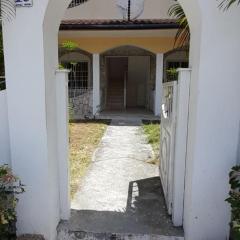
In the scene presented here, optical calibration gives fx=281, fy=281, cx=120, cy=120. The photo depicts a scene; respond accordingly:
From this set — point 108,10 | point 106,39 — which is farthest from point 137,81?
point 108,10

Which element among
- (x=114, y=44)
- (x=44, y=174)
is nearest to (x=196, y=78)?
(x=44, y=174)

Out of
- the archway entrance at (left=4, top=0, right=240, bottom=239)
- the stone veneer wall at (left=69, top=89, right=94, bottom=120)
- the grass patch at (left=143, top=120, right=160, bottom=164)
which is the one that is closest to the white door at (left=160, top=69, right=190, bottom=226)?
the archway entrance at (left=4, top=0, right=240, bottom=239)

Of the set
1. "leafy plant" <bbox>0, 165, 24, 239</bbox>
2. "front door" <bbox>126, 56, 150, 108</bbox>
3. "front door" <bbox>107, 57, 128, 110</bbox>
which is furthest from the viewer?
"front door" <bbox>126, 56, 150, 108</bbox>

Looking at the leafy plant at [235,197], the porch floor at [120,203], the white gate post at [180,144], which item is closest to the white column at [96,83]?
the porch floor at [120,203]

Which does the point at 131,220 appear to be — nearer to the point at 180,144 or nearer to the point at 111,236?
the point at 111,236

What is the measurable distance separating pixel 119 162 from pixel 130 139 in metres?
2.21

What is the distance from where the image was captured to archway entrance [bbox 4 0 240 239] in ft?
8.86

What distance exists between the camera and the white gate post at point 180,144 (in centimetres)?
310

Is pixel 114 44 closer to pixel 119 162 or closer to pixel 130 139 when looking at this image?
pixel 130 139

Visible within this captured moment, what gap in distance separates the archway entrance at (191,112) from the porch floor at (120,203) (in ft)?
1.17

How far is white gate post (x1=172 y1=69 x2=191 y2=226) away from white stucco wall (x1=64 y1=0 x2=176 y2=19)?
934cm

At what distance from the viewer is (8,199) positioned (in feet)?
9.25

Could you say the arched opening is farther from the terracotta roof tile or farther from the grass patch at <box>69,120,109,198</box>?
the grass patch at <box>69,120,109,198</box>

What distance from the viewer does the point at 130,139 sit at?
26.6 ft
